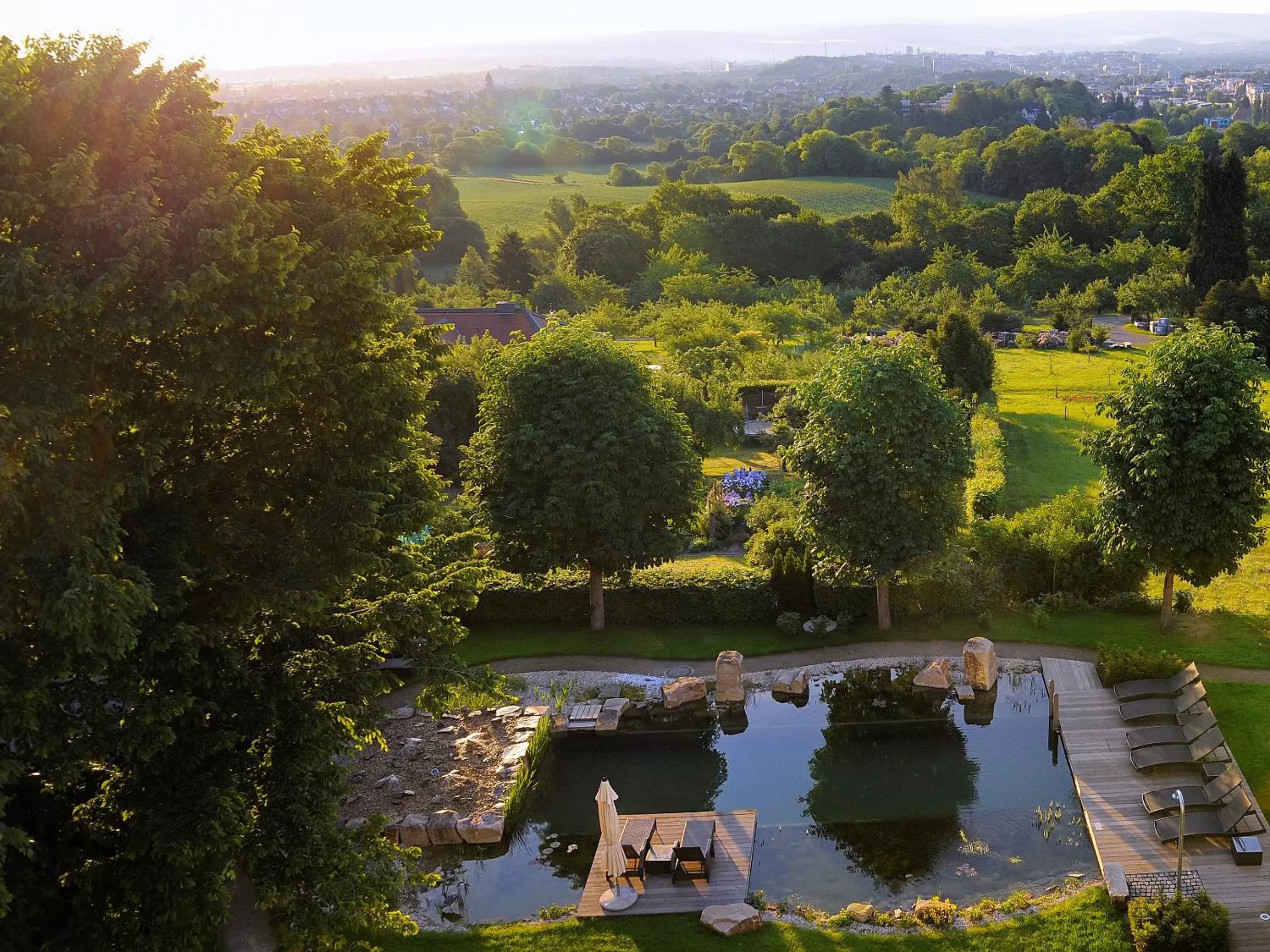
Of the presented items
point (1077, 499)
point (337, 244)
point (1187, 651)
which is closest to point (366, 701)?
point (337, 244)

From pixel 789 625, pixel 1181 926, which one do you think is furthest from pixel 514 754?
pixel 1181 926

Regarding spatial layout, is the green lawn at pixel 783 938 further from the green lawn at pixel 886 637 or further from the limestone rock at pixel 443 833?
the green lawn at pixel 886 637

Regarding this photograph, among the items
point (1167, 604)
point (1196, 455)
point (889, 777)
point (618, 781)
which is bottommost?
point (618, 781)

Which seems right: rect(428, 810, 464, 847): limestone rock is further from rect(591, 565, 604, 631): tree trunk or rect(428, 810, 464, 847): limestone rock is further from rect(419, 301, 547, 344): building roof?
rect(419, 301, 547, 344): building roof

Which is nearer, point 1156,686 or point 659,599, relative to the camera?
point 1156,686

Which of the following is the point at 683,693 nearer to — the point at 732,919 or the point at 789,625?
the point at 789,625

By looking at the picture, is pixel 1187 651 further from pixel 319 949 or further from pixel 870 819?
pixel 319 949

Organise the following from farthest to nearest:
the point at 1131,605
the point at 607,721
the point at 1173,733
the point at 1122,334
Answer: the point at 1122,334 < the point at 1131,605 < the point at 607,721 < the point at 1173,733

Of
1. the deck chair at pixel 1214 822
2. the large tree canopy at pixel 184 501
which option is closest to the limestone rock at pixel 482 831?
the large tree canopy at pixel 184 501
